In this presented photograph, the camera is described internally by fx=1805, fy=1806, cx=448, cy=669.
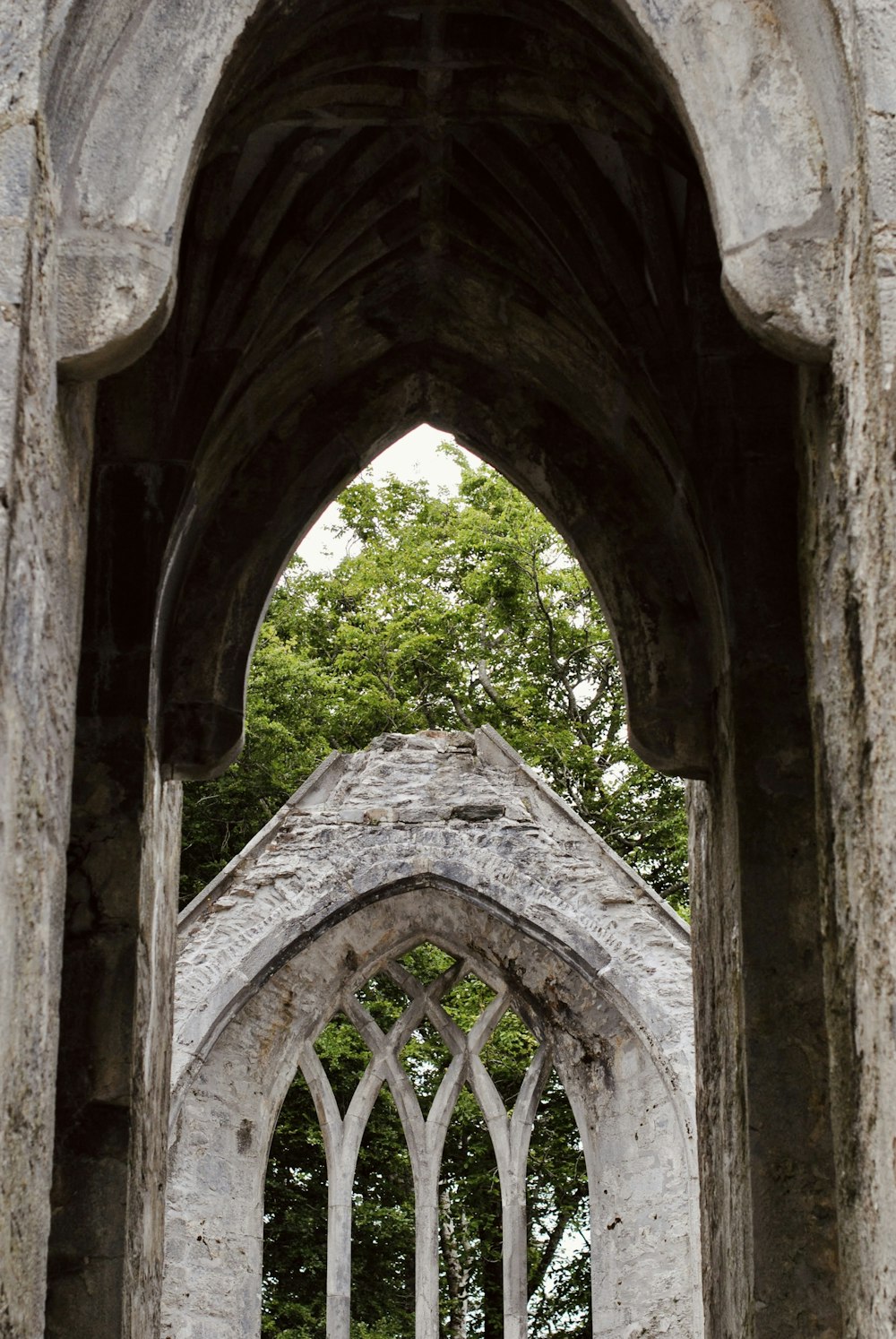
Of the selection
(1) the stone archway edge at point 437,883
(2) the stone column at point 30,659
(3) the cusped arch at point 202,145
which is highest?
(1) the stone archway edge at point 437,883

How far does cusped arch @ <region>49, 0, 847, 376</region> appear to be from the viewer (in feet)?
10.1

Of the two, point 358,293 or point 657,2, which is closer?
point 657,2

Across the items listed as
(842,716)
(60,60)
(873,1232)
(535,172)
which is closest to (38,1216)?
(873,1232)

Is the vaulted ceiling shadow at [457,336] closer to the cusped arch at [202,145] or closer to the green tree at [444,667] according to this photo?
the cusped arch at [202,145]

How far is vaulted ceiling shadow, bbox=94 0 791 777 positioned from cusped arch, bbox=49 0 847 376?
1.19 m

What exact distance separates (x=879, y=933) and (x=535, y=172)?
3.19 metres

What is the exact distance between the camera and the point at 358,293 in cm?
557

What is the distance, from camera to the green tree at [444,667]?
15.8 metres

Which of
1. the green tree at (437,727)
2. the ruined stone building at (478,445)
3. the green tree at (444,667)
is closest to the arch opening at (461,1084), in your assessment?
the green tree at (437,727)

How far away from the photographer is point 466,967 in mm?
10789

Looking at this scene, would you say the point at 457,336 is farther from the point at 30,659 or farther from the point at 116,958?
the point at 30,659

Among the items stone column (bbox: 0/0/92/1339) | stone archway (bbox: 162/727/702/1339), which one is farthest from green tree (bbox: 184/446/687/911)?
stone column (bbox: 0/0/92/1339)

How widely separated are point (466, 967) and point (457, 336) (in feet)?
18.8

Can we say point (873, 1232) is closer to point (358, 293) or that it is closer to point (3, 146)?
point (3, 146)
